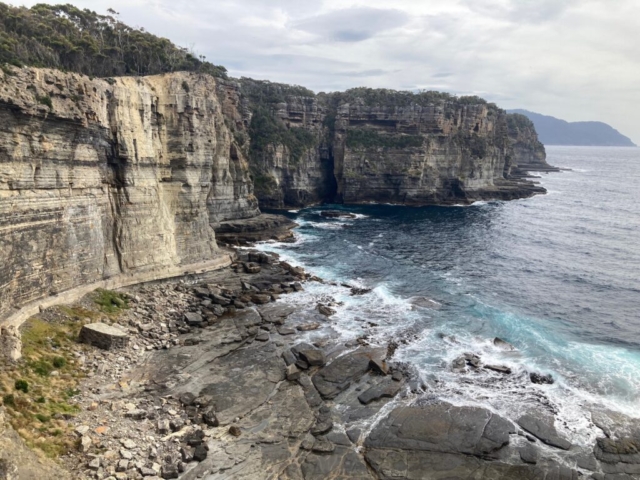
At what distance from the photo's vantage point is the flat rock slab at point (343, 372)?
95.5 ft

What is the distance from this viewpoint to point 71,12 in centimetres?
5681

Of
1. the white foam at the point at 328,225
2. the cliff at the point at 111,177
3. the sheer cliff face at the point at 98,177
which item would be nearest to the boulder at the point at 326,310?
the cliff at the point at 111,177

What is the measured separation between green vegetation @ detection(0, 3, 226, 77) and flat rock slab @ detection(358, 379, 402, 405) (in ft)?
112

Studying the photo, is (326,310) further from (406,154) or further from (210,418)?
(406,154)

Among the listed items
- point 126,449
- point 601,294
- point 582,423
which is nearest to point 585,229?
point 601,294

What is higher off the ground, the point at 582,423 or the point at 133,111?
the point at 133,111

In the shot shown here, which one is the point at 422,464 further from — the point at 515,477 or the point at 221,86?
the point at 221,86

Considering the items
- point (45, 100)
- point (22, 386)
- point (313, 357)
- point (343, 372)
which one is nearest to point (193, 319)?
point (313, 357)

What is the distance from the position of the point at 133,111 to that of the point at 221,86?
1775 inches

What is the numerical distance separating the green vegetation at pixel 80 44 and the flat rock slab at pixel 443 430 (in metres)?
36.0

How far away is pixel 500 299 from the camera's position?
46.1 m

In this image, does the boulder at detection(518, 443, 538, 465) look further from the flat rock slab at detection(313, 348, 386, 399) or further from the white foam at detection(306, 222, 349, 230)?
the white foam at detection(306, 222, 349, 230)

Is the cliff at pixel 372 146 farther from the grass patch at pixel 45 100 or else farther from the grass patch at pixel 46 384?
the grass patch at pixel 46 384

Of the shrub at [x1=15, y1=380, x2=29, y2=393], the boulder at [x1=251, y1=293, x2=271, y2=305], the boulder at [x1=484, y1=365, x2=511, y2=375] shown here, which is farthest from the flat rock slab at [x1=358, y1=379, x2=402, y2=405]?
the shrub at [x1=15, y1=380, x2=29, y2=393]
